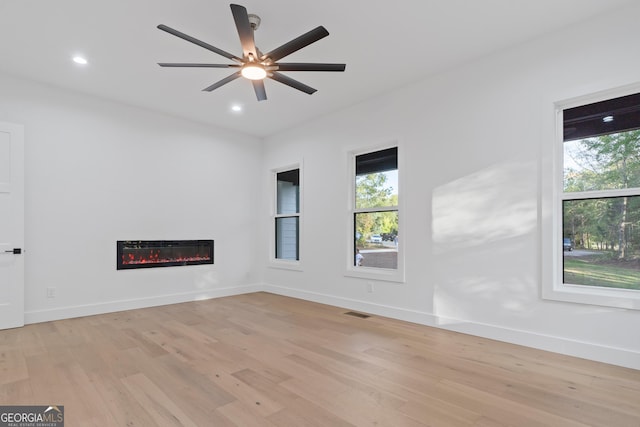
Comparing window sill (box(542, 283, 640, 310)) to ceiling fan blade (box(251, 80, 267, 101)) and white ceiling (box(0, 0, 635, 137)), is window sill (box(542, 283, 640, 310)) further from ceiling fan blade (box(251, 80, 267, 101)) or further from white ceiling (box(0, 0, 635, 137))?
ceiling fan blade (box(251, 80, 267, 101))

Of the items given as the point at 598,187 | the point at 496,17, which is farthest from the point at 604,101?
the point at 496,17

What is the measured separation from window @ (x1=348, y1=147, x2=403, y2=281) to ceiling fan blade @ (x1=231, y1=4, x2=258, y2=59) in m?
2.46

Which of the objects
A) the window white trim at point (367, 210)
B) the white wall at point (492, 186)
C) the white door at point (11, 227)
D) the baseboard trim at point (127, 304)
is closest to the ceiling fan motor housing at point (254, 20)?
the white wall at point (492, 186)

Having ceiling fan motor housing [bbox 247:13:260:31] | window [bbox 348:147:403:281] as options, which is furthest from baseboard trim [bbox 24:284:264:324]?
ceiling fan motor housing [bbox 247:13:260:31]

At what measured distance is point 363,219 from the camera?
16.1 ft

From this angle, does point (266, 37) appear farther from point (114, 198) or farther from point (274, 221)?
point (274, 221)

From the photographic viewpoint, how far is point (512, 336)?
3287mm

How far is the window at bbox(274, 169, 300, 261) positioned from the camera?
6.00 m

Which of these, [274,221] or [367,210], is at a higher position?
[367,210]

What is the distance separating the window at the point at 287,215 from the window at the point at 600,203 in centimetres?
385

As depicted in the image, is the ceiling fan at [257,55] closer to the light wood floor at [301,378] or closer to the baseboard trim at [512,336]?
the light wood floor at [301,378]

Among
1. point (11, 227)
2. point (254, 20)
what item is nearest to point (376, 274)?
point (254, 20)

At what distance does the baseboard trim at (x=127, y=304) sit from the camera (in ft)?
13.6

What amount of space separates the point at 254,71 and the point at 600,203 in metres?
3.29
